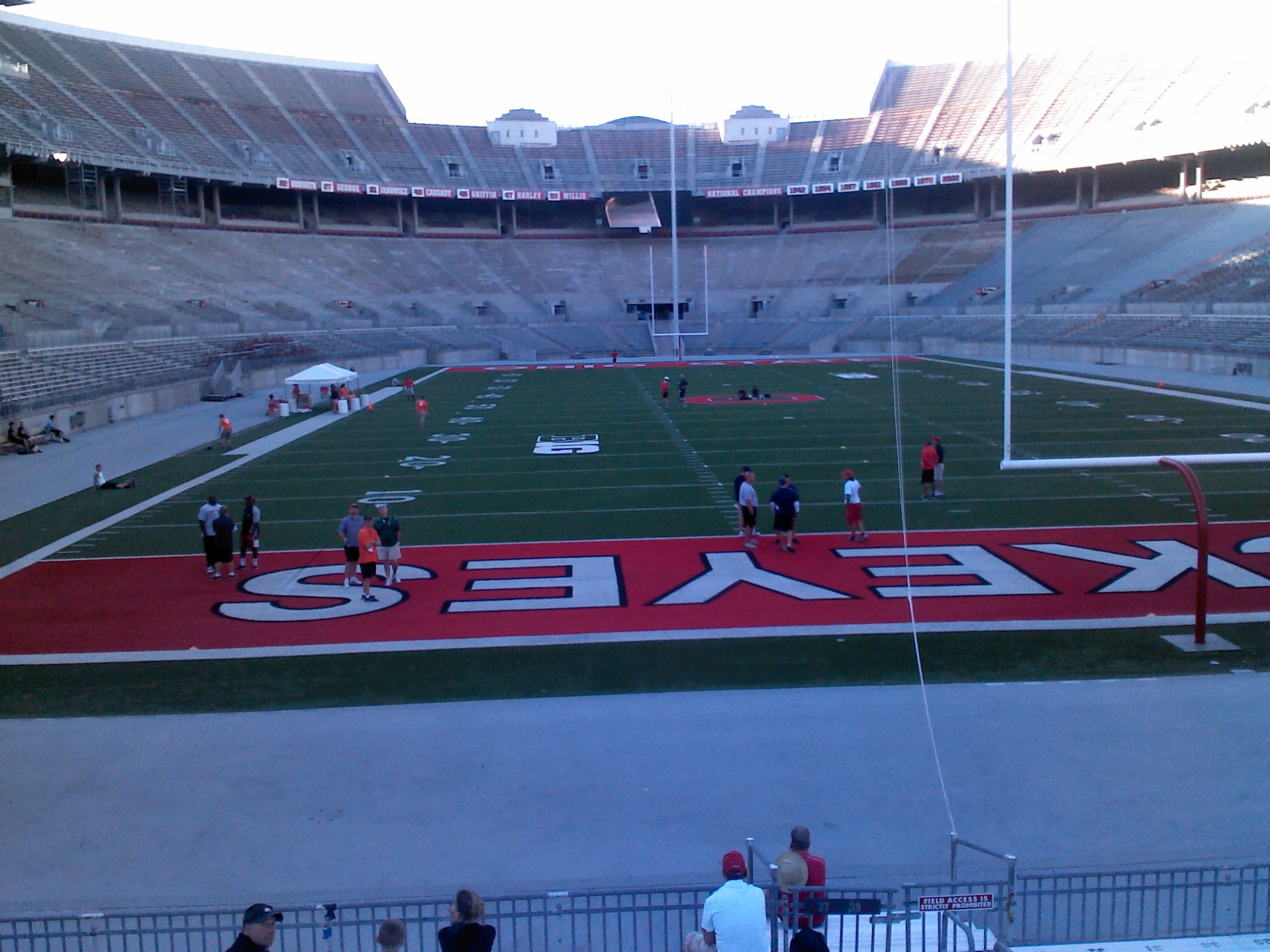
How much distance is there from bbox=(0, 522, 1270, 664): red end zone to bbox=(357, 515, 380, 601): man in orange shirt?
0.53ft

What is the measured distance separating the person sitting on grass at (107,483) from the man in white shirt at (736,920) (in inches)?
680

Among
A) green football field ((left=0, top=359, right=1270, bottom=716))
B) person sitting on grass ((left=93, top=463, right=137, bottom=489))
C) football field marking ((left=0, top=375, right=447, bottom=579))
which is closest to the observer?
green football field ((left=0, top=359, right=1270, bottom=716))

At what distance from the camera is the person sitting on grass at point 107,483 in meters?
18.7

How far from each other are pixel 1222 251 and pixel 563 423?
33.6 meters

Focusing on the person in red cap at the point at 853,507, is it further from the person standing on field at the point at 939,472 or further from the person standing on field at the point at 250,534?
the person standing on field at the point at 250,534

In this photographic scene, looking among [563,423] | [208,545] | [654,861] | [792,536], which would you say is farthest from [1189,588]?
[563,423]

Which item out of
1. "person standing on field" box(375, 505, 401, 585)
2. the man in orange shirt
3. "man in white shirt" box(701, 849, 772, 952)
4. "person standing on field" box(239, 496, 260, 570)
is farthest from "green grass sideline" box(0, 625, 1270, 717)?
"man in white shirt" box(701, 849, 772, 952)

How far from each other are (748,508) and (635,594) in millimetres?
2511

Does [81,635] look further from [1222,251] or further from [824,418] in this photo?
[1222,251]

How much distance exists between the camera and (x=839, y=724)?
7.92 meters

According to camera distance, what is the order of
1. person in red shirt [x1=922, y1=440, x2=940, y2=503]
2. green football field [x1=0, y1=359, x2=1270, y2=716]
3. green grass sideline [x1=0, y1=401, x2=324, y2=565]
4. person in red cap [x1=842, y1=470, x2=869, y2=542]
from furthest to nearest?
person in red shirt [x1=922, y1=440, x2=940, y2=503] < green grass sideline [x1=0, y1=401, x2=324, y2=565] < person in red cap [x1=842, y1=470, x2=869, y2=542] < green football field [x1=0, y1=359, x2=1270, y2=716]

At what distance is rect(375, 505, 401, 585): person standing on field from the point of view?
12039 mm

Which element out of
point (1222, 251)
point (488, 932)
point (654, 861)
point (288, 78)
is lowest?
point (654, 861)

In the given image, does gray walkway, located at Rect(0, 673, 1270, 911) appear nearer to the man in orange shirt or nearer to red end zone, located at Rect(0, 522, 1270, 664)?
red end zone, located at Rect(0, 522, 1270, 664)
